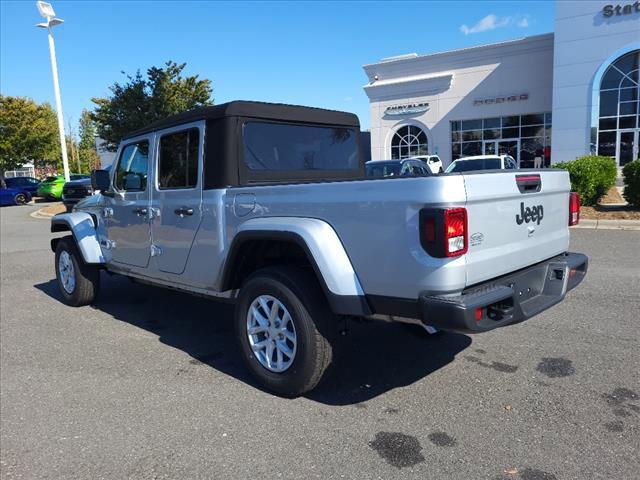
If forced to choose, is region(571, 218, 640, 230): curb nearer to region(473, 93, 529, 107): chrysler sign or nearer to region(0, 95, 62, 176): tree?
region(473, 93, 529, 107): chrysler sign

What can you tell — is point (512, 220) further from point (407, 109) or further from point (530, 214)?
point (407, 109)

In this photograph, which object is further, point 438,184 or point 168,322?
point 168,322

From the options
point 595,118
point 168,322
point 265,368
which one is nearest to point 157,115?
point 595,118

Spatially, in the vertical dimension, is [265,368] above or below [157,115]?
below

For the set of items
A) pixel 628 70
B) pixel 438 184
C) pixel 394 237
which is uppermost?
pixel 628 70

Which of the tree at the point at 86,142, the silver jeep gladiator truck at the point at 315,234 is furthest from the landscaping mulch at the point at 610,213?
the tree at the point at 86,142

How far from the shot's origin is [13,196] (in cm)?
2862

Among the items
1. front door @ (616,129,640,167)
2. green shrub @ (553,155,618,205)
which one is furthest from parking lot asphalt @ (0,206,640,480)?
front door @ (616,129,640,167)

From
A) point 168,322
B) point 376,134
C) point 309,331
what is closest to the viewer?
point 309,331

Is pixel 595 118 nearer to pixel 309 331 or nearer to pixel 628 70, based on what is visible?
pixel 628 70

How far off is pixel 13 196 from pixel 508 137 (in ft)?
90.7

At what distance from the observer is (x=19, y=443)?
3121mm

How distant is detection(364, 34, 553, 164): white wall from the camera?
27.3 metres

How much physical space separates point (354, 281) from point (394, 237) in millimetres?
407
